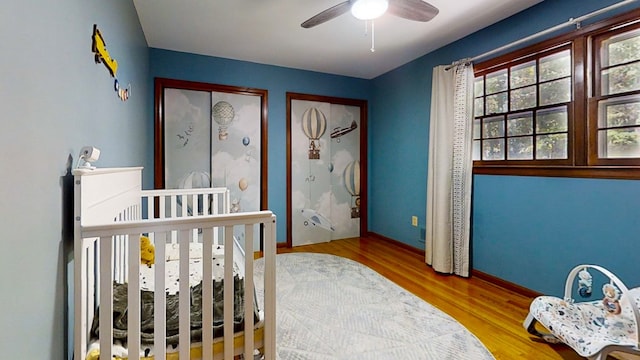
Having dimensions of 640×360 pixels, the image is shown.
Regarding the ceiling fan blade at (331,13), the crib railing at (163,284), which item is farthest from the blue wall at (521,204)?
the crib railing at (163,284)

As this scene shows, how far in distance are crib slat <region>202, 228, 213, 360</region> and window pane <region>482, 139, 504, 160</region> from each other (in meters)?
2.51

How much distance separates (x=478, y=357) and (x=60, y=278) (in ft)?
6.12

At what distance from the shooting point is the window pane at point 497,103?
255 centimetres

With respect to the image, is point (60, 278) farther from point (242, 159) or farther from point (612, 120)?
point (612, 120)

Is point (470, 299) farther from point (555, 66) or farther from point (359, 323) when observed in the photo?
Answer: point (555, 66)

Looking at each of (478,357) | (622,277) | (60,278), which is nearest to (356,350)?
(478,357)

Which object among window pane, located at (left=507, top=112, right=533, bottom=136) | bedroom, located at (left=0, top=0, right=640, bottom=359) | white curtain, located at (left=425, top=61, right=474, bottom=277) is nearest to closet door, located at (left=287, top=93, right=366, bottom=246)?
bedroom, located at (left=0, top=0, right=640, bottom=359)

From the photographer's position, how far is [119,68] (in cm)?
176

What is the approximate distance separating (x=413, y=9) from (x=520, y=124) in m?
1.33

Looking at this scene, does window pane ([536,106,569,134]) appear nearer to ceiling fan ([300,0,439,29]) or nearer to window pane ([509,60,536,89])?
window pane ([509,60,536,89])

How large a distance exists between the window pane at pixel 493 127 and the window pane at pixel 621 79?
28.2 inches

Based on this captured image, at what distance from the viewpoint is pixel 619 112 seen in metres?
1.87

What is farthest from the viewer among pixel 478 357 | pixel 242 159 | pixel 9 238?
pixel 242 159

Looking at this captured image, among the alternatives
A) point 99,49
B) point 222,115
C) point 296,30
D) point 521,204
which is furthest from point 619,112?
point 222,115
